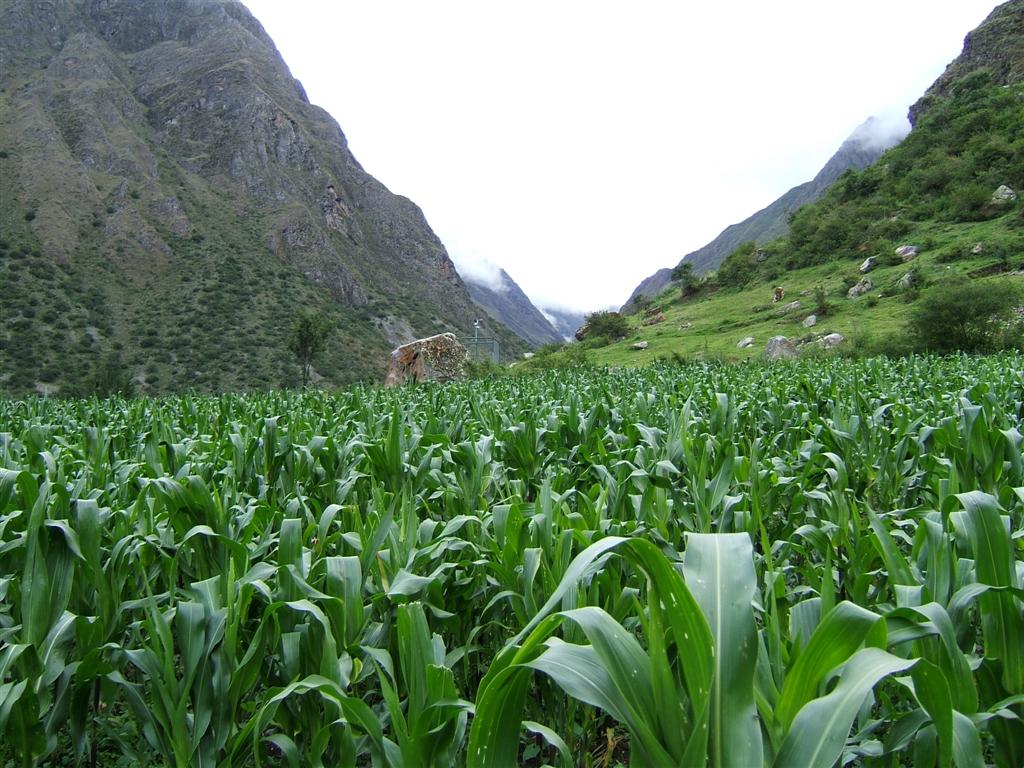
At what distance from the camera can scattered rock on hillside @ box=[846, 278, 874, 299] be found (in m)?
32.7

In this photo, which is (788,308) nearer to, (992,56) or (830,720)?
(830,720)

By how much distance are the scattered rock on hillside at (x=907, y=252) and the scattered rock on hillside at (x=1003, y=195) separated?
6.74m

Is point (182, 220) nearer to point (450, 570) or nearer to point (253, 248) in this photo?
point (253, 248)

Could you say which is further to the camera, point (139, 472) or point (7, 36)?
point (7, 36)

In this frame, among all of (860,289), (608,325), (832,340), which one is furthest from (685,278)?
(832,340)

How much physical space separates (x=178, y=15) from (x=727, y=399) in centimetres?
14549

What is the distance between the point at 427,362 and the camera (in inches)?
883

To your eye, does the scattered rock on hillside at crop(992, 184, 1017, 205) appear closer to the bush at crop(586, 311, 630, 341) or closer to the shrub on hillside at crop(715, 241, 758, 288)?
the shrub on hillside at crop(715, 241, 758, 288)

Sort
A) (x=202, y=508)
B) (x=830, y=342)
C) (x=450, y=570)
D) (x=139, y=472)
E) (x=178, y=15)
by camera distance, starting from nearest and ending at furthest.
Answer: (x=450, y=570)
(x=202, y=508)
(x=139, y=472)
(x=830, y=342)
(x=178, y=15)

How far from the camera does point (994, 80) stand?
59562 mm

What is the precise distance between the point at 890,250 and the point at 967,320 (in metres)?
19.1

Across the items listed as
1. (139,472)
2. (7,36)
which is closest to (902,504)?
(139,472)

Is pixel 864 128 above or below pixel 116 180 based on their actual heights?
above

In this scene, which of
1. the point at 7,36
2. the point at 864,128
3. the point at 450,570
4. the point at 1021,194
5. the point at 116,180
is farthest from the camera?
the point at 864,128
